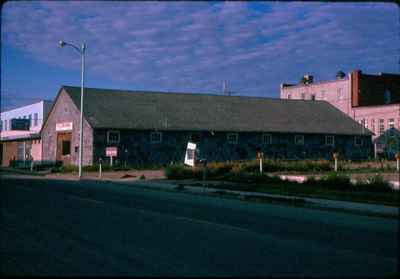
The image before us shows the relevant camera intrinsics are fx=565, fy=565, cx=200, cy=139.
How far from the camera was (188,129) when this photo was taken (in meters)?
50.7

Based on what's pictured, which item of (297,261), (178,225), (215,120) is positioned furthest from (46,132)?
(297,261)

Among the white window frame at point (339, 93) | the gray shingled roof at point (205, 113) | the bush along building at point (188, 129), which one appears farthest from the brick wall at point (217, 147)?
the white window frame at point (339, 93)

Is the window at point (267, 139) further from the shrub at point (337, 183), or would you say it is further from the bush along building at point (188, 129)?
the shrub at point (337, 183)

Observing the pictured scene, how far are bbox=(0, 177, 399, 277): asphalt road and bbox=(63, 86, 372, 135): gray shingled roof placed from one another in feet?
104

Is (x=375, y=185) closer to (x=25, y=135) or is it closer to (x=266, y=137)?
(x=266, y=137)

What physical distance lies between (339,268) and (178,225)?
5.43 metres

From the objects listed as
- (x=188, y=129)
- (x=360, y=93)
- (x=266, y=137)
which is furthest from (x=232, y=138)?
(x=360, y=93)

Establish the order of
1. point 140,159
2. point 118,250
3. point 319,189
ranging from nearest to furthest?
point 118,250, point 319,189, point 140,159

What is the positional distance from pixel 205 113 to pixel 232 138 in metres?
4.27

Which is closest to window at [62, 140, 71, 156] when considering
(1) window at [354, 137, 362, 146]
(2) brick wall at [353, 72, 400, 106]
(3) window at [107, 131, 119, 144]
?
(3) window at [107, 131, 119, 144]

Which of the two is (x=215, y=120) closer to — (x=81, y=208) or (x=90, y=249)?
(x=81, y=208)

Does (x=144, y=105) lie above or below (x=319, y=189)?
above

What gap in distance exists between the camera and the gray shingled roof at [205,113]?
50.4 metres

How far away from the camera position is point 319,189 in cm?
2538
